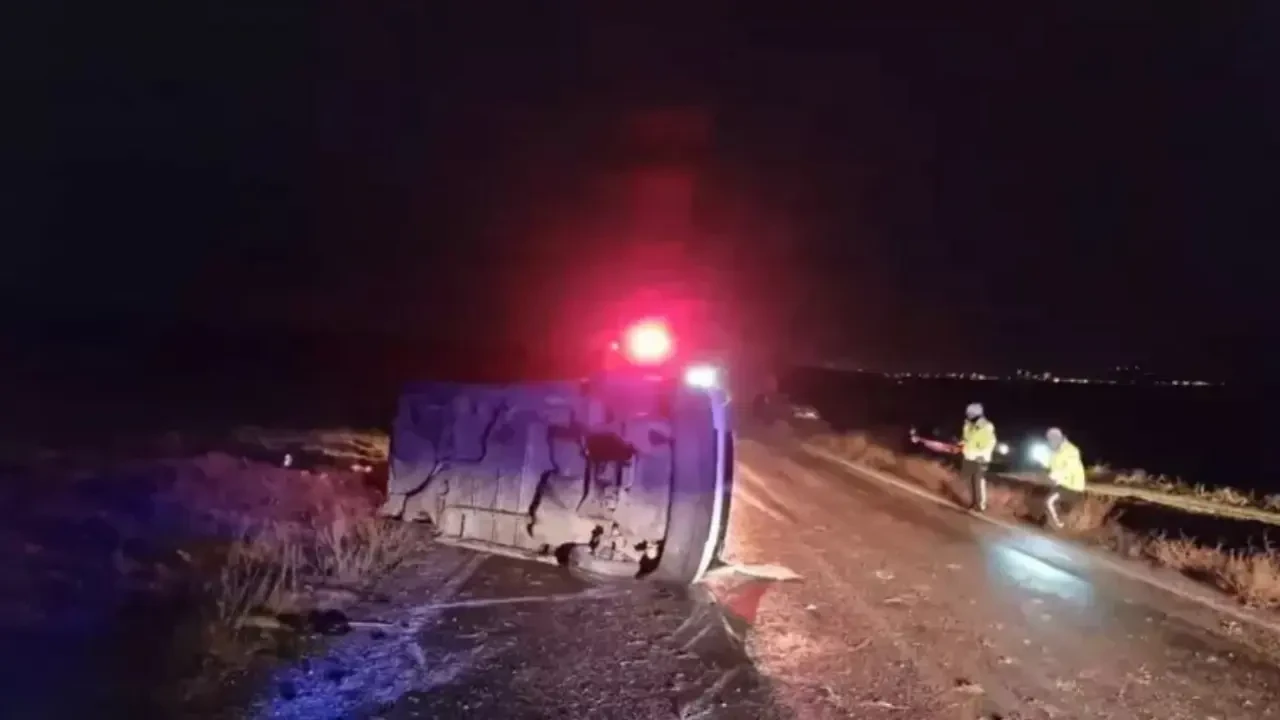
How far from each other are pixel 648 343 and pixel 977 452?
523 cm

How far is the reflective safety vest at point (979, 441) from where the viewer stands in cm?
1488

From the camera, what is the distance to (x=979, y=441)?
14.9m

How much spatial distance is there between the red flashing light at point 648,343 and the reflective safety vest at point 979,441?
4679 millimetres

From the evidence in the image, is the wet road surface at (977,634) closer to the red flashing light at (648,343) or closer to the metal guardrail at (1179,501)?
the red flashing light at (648,343)

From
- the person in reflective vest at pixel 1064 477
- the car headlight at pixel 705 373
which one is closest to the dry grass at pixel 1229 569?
the person in reflective vest at pixel 1064 477

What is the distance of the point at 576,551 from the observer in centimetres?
889

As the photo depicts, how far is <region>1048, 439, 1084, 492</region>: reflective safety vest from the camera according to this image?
14.1 meters

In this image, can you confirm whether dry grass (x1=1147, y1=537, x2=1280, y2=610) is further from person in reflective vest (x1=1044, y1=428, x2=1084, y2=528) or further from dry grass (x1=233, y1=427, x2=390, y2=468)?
dry grass (x1=233, y1=427, x2=390, y2=468)

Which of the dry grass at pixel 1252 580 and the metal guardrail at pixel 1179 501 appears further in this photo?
the metal guardrail at pixel 1179 501

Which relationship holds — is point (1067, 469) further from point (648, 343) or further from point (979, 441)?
point (648, 343)

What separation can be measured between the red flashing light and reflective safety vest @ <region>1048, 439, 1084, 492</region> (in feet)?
18.9

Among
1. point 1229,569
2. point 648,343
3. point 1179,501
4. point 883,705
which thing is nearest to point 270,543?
point 883,705

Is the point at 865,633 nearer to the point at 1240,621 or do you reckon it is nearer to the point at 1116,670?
the point at 1116,670

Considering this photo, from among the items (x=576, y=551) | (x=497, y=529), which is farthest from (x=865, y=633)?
(x=497, y=529)
